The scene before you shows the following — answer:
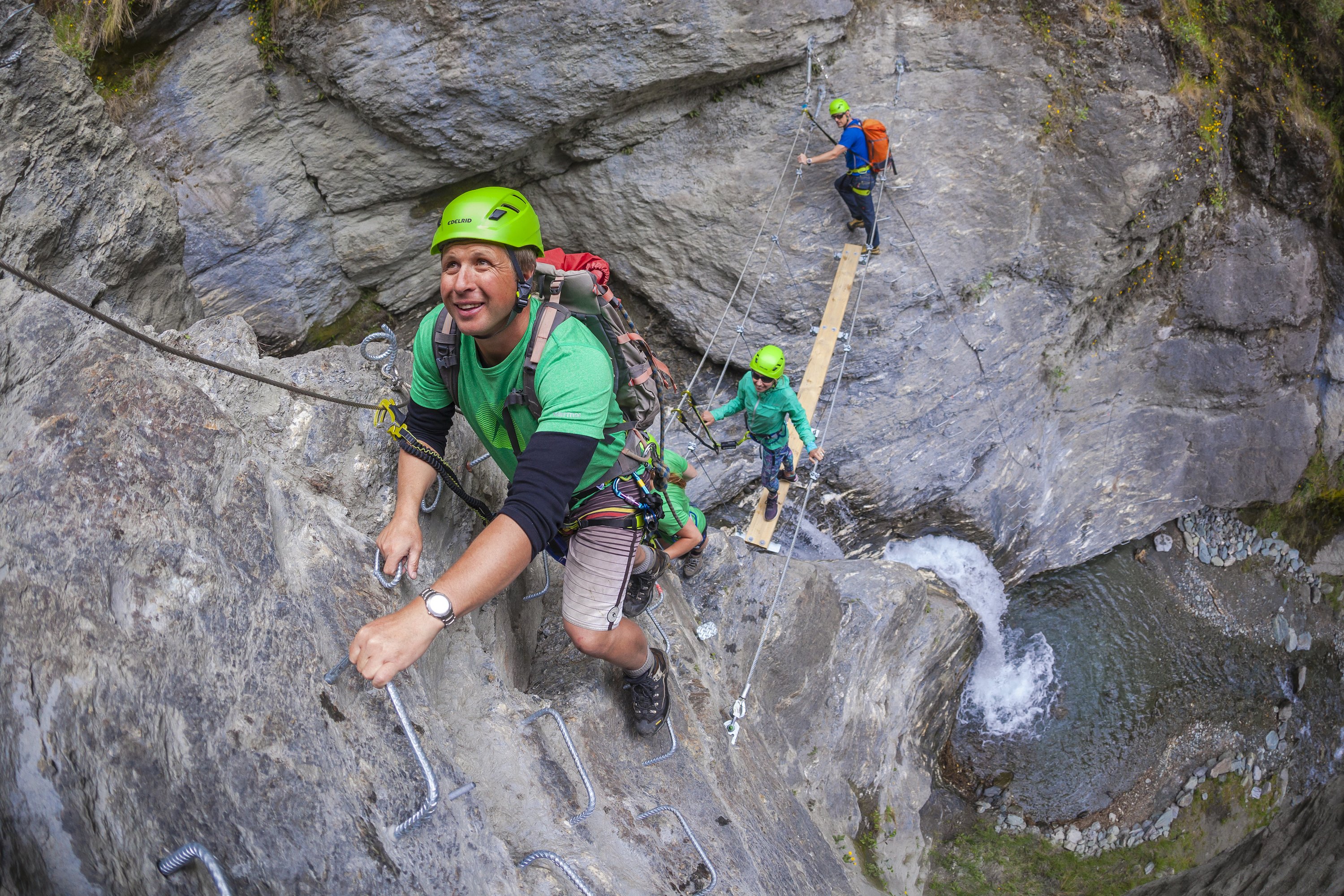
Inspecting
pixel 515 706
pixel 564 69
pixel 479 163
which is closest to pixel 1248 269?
pixel 564 69

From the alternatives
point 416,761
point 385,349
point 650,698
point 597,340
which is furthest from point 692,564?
point 416,761

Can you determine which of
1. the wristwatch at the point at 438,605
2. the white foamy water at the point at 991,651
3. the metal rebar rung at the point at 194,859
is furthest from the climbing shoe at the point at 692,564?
the white foamy water at the point at 991,651

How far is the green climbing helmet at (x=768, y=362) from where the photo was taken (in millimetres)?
7422

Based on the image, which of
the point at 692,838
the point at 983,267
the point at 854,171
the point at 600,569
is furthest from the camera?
the point at 983,267

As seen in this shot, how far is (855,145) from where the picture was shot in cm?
994

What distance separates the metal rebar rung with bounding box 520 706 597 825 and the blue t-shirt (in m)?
8.35

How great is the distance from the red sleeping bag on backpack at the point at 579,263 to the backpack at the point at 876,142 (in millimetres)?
6803

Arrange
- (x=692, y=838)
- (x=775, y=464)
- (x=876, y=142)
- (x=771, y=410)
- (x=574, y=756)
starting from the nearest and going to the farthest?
(x=574, y=756) < (x=692, y=838) < (x=771, y=410) < (x=775, y=464) < (x=876, y=142)

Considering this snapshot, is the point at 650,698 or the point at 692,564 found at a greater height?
the point at 650,698

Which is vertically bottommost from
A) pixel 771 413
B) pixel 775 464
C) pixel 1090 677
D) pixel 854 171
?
pixel 1090 677

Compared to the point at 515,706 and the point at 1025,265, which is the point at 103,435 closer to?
the point at 515,706

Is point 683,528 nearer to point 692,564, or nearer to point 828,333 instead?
point 692,564

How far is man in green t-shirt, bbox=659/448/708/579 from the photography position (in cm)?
523

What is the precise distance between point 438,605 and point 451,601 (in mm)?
42
